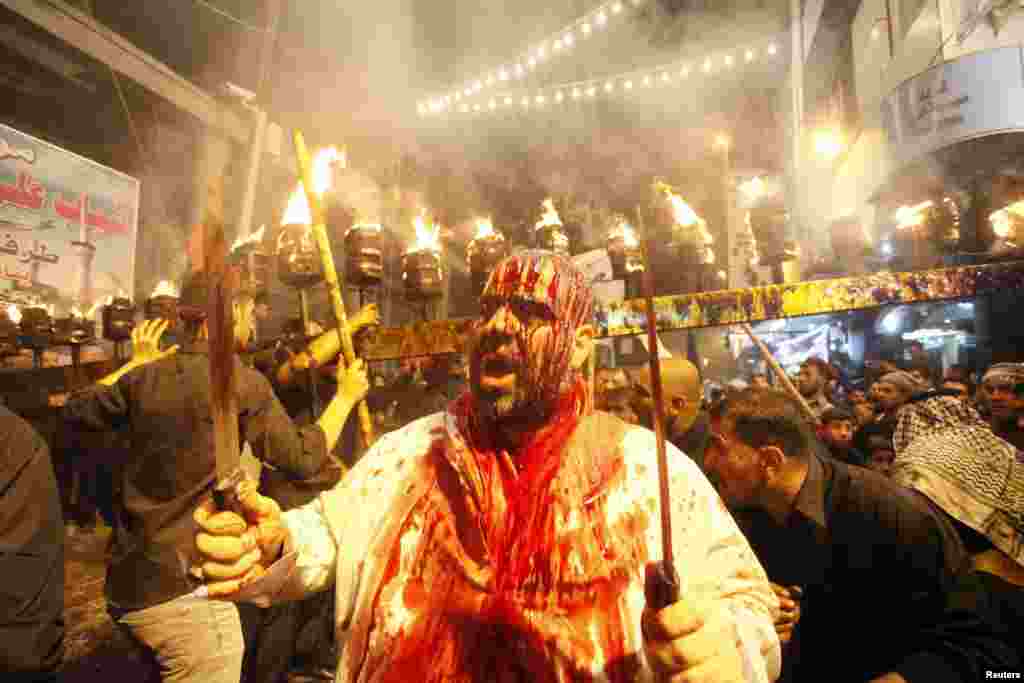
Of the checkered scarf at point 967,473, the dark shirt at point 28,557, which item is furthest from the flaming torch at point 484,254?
the checkered scarf at point 967,473

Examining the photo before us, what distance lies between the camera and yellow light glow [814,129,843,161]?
1638 centimetres

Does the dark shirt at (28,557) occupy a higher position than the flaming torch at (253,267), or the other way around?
the flaming torch at (253,267)

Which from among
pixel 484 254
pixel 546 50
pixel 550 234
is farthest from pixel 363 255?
pixel 546 50

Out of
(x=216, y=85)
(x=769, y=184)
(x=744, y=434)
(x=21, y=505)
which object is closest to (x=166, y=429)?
(x=21, y=505)

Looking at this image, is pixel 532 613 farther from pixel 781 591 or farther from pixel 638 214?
pixel 781 591

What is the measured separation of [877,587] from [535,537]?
1643 mm

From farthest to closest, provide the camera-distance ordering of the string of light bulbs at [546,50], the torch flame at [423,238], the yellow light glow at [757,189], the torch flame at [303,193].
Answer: the string of light bulbs at [546,50] < the yellow light glow at [757,189] < the torch flame at [423,238] < the torch flame at [303,193]

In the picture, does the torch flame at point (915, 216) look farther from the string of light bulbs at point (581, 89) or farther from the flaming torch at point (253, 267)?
the string of light bulbs at point (581, 89)

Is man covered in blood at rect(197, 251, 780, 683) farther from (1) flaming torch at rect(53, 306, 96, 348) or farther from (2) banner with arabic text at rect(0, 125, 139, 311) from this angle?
(2) banner with arabic text at rect(0, 125, 139, 311)

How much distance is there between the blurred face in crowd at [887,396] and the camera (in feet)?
16.7

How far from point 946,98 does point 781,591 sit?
1197 centimetres

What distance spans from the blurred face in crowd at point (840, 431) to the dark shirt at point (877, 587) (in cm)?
245

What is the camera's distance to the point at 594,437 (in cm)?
182

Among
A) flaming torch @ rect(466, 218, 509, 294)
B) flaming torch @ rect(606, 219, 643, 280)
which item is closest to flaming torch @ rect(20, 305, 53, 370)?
flaming torch @ rect(466, 218, 509, 294)
